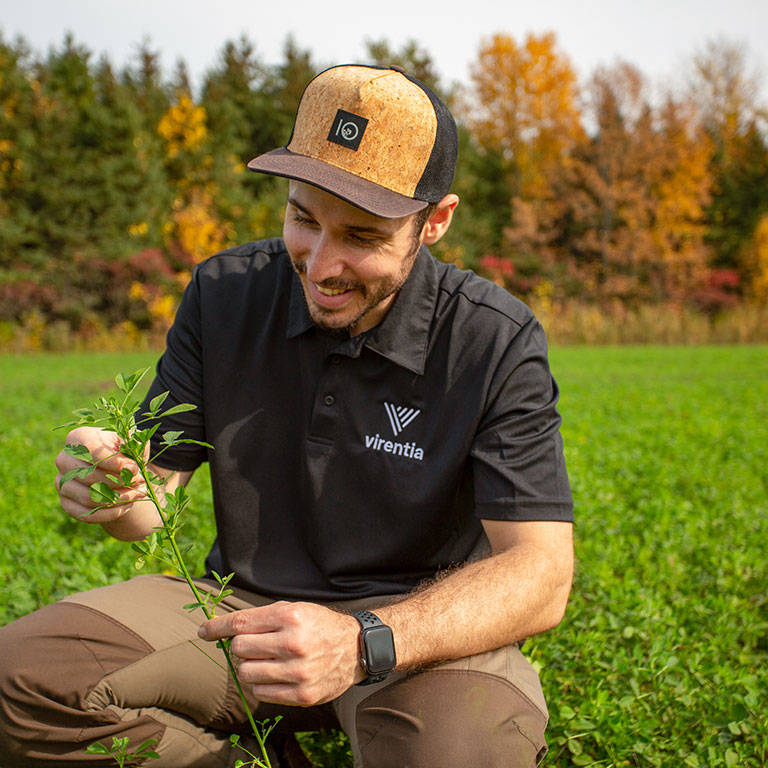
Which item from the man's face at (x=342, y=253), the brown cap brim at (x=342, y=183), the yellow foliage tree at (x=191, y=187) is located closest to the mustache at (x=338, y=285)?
the man's face at (x=342, y=253)

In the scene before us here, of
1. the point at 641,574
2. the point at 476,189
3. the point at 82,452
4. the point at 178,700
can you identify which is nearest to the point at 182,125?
the point at 476,189

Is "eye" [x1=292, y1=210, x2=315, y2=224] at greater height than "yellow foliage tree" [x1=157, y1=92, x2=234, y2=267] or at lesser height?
lesser

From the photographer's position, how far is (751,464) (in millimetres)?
5508

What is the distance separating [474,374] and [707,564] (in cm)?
213

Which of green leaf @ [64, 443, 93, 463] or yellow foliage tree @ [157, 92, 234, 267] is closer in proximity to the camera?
green leaf @ [64, 443, 93, 463]

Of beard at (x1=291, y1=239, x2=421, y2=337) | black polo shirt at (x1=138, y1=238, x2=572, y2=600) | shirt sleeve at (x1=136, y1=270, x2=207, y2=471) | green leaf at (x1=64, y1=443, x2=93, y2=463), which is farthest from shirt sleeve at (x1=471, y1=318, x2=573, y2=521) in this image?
green leaf at (x1=64, y1=443, x2=93, y2=463)

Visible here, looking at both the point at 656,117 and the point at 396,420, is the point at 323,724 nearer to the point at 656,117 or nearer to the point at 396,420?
the point at 396,420

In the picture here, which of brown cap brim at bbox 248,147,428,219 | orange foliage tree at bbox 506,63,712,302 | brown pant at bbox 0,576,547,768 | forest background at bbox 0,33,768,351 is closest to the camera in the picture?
brown pant at bbox 0,576,547,768

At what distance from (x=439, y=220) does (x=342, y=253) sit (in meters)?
0.42

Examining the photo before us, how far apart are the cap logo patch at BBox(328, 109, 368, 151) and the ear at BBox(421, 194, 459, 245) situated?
0.33 m

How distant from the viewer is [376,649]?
1.54 metres

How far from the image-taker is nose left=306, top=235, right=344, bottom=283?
A: 200 cm

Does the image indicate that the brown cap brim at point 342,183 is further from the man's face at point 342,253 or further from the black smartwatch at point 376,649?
the black smartwatch at point 376,649

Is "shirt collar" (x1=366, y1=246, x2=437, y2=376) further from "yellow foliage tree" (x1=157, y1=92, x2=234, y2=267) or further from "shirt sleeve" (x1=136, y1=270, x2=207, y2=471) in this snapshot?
"yellow foliage tree" (x1=157, y1=92, x2=234, y2=267)
